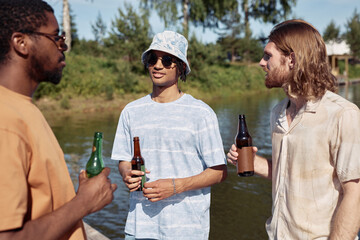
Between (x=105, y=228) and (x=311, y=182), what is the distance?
5.13m

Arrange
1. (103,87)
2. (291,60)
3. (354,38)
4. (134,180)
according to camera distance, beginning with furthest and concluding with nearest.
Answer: (354,38), (103,87), (134,180), (291,60)

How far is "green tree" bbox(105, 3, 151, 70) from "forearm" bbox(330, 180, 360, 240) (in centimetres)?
2689

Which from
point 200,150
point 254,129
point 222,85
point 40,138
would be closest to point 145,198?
point 200,150

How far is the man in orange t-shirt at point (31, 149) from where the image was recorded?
1429 mm

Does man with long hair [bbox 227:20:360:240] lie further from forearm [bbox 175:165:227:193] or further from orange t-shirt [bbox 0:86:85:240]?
orange t-shirt [bbox 0:86:85:240]

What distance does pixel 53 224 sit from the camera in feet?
5.15

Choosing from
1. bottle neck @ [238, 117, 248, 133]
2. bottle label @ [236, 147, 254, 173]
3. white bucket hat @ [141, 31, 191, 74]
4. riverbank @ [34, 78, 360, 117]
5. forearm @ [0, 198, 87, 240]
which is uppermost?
white bucket hat @ [141, 31, 191, 74]

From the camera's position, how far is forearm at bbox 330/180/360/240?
2.16 metres

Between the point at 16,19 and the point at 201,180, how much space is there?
1786 millimetres

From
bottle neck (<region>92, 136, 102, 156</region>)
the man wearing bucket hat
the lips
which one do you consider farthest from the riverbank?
bottle neck (<region>92, 136, 102, 156</region>)

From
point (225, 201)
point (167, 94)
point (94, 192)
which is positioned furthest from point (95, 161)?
point (225, 201)

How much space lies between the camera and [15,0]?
5.53 feet

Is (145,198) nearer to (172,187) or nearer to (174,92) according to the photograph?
(172,187)

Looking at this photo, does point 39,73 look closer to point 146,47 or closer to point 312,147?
point 312,147
